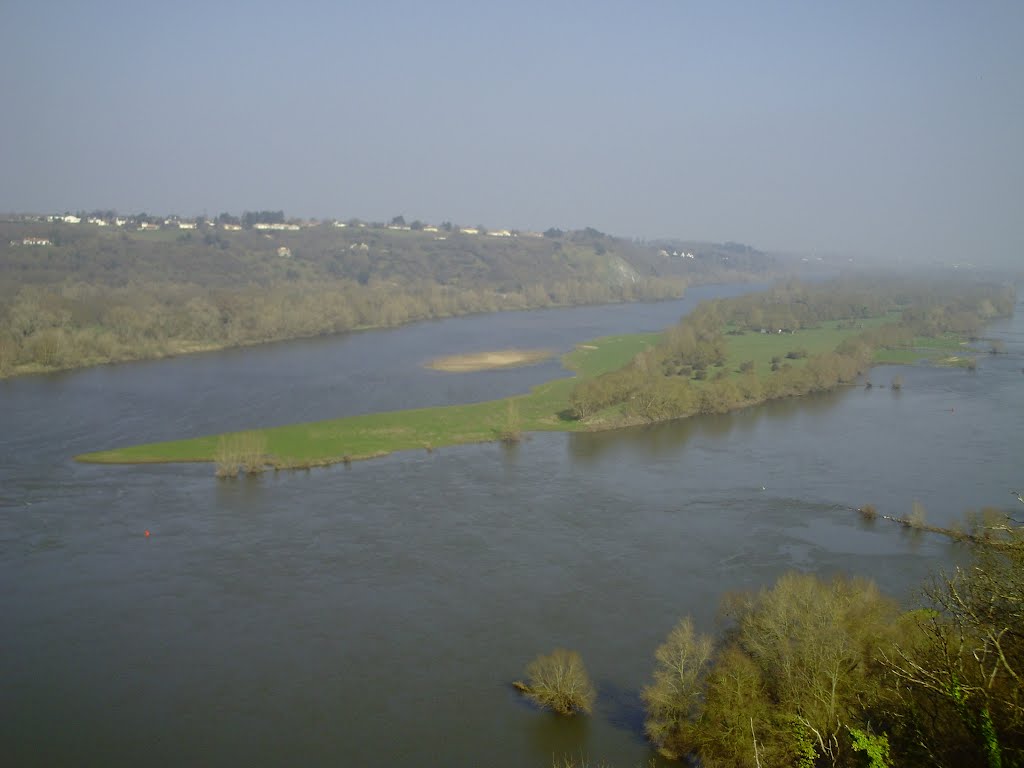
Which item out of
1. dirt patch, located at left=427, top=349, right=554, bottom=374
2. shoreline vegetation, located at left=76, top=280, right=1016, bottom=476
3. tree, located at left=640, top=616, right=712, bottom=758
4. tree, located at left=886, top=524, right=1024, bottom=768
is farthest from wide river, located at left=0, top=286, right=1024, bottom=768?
dirt patch, located at left=427, top=349, right=554, bottom=374

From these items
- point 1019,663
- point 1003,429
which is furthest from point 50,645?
point 1003,429

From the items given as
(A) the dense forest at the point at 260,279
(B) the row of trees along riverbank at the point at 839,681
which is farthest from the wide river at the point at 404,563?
(A) the dense forest at the point at 260,279

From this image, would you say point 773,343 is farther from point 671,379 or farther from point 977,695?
point 977,695

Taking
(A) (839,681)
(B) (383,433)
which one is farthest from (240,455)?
(A) (839,681)

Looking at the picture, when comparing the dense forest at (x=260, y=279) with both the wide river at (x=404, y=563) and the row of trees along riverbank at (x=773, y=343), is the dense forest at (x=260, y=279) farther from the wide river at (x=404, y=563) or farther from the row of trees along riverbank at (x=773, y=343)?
the row of trees along riverbank at (x=773, y=343)

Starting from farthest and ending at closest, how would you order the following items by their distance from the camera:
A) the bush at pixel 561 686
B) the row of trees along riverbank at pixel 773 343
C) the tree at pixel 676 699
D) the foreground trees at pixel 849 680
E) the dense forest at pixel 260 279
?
the dense forest at pixel 260 279, the row of trees along riverbank at pixel 773 343, the bush at pixel 561 686, the tree at pixel 676 699, the foreground trees at pixel 849 680

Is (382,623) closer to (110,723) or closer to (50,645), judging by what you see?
(110,723)
